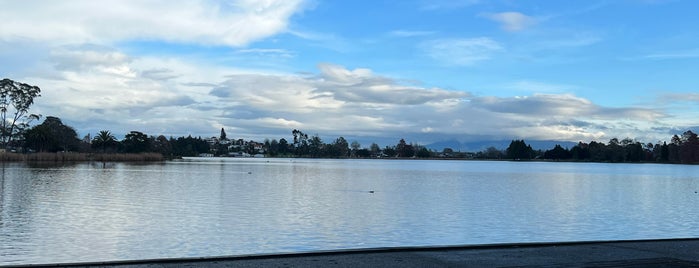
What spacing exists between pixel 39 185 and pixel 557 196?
30297 mm

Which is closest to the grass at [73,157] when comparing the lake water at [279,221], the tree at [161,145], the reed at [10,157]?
the reed at [10,157]

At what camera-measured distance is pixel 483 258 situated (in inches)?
398

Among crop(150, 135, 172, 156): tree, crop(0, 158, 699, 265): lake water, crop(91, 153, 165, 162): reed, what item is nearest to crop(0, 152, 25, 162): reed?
crop(91, 153, 165, 162): reed

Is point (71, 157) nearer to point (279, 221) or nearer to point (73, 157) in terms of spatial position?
point (73, 157)

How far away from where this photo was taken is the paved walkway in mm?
9188

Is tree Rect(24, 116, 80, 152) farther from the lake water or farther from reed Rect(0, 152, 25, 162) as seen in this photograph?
the lake water

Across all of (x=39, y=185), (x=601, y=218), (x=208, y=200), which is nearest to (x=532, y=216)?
(x=601, y=218)

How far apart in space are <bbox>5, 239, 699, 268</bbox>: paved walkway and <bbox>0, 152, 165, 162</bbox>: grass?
81182 millimetres

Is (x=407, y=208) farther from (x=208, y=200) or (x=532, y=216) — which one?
(x=208, y=200)

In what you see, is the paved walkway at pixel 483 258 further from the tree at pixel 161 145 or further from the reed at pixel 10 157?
the tree at pixel 161 145

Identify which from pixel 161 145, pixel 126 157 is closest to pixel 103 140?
pixel 126 157

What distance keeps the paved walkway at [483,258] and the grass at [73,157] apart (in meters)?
81.2

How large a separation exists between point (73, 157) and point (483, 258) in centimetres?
9016

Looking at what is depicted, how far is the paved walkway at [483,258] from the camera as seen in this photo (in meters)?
9.19
